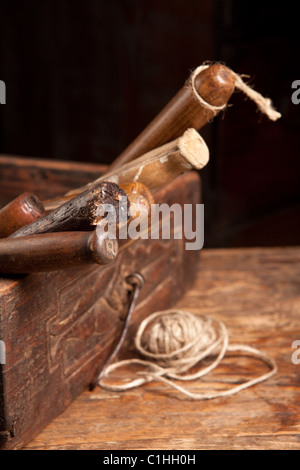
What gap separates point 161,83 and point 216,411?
51.1 inches

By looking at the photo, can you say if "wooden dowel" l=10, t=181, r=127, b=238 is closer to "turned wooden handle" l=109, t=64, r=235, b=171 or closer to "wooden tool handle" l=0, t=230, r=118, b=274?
"wooden tool handle" l=0, t=230, r=118, b=274

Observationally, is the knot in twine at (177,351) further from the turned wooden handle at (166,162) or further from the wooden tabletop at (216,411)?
the turned wooden handle at (166,162)

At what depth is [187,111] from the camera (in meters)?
0.90

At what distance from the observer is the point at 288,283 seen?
1387 millimetres

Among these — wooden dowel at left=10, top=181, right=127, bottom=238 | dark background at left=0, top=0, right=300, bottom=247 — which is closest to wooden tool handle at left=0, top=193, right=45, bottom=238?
wooden dowel at left=10, top=181, right=127, bottom=238

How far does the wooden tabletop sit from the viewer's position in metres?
0.86

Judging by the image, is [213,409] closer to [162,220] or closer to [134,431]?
[134,431]

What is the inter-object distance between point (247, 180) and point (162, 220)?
912 mm

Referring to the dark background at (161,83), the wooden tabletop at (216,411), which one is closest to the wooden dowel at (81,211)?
the wooden tabletop at (216,411)

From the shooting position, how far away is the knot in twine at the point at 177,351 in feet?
3.31

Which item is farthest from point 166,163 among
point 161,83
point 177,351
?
point 161,83

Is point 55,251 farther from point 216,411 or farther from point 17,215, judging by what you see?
point 216,411

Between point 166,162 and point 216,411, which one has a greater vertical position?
point 166,162

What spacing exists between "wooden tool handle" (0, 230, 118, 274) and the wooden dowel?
1.5 inches
